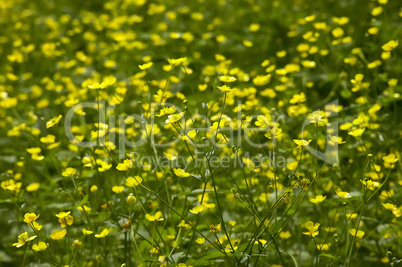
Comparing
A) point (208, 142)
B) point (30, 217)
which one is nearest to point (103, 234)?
point (30, 217)

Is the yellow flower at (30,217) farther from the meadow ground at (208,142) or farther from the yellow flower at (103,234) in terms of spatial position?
the yellow flower at (103,234)

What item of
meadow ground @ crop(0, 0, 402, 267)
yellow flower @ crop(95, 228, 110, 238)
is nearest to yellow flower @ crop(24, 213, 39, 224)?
meadow ground @ crop(0, 0, 402, 267)

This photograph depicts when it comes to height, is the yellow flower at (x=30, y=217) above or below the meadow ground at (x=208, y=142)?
above

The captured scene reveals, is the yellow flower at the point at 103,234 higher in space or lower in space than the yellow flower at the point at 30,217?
lower

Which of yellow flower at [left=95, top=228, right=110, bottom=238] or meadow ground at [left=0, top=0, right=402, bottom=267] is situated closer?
yellow flower at [left=95, top=228, right=110, bottom=238]

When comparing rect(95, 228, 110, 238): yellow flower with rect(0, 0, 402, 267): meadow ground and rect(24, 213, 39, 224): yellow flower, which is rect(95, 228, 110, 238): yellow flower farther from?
rect(24, 213, 39, 224): yellow flower

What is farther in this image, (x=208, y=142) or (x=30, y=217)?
(x=208, y=142)

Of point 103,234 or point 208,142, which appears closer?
point 103,234

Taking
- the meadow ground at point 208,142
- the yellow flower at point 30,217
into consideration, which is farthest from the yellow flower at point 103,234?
the yellow flower at point 30,217

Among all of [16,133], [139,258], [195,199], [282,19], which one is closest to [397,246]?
[195,199]

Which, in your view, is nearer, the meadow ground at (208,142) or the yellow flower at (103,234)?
the yellow flower at (103,234)

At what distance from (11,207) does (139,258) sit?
1.09 meters

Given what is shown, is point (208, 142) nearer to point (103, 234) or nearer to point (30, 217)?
point (103, 234)

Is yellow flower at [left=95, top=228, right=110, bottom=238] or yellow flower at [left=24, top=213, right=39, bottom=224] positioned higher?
yellow flower at [left=24, top=213, right=39, bottom=224]
